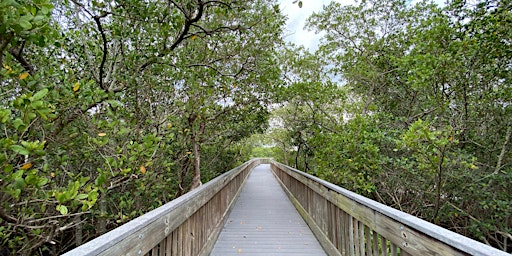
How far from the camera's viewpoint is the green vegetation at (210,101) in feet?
7.87

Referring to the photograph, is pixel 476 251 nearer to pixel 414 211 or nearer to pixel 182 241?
pixel 182 241

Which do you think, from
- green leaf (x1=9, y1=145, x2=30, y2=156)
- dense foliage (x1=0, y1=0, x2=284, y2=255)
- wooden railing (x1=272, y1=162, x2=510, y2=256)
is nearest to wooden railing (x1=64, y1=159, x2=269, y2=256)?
dense foliage (x1=0, y1=0, x2=284, y2=255)

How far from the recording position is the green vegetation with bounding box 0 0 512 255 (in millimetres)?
2398

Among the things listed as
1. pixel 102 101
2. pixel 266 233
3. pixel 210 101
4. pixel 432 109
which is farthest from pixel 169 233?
pixel 432 109

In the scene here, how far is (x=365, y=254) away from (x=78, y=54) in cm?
458

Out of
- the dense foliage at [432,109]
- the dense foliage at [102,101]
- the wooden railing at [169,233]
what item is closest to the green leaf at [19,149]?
the dense foliage at [102,101]

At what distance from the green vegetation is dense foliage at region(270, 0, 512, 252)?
4 cm

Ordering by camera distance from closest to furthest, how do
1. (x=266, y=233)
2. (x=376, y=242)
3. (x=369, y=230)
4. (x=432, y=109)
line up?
(x=376, y=242)
(x=369, y=230)
(x=266, y=233)
(x=432, y=109)

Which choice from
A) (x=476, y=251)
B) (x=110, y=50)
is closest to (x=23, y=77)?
(x=110, y=50)

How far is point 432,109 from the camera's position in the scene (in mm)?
5727

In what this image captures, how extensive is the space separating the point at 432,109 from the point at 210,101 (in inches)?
207

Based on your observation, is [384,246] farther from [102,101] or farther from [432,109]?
[432,109]

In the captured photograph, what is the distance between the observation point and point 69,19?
367cm

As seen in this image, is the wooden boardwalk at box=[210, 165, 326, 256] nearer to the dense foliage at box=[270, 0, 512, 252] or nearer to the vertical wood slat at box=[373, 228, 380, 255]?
the vertical wood slat at box=[373, 228, 380, 255]
